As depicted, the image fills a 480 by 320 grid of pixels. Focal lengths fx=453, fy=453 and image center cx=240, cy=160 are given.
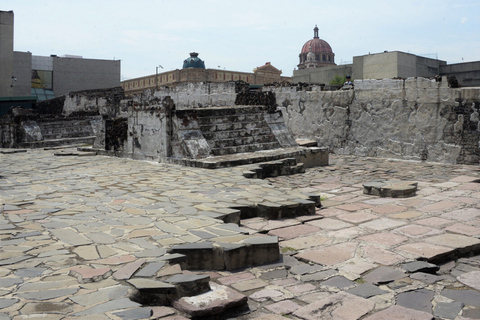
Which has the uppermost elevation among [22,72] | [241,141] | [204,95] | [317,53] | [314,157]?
[317,53]

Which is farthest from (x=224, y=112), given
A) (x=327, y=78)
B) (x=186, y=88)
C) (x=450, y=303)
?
Result: (x=327, y=78)

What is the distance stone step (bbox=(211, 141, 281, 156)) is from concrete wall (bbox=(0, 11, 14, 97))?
25.1m

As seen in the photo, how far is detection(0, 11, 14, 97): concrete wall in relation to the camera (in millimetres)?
28000

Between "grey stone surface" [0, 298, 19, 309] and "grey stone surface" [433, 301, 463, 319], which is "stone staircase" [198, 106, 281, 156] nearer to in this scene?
"grey stone surface" [433, 301, 463, 319]

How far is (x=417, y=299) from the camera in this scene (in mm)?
2607

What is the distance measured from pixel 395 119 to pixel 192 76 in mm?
37727

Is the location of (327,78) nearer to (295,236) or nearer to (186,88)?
(186,88)

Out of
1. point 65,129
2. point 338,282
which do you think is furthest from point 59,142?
point 338,282

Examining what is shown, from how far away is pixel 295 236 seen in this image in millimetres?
3869

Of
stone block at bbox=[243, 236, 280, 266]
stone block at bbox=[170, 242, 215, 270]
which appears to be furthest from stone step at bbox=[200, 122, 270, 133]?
stone block at bbox=[170, 242, 215, 270]

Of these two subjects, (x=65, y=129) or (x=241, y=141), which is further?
(x=65, y=129)

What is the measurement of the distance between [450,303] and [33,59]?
119ft

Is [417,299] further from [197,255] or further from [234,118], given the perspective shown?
[234,118]

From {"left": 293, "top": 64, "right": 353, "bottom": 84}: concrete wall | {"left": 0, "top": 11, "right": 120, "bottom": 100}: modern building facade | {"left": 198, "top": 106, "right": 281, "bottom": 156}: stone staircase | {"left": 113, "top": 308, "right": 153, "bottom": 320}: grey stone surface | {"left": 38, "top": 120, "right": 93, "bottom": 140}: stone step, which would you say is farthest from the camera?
{"left": 293, "top": 64, "right": 353, "bottom": 84}: concrete wall
